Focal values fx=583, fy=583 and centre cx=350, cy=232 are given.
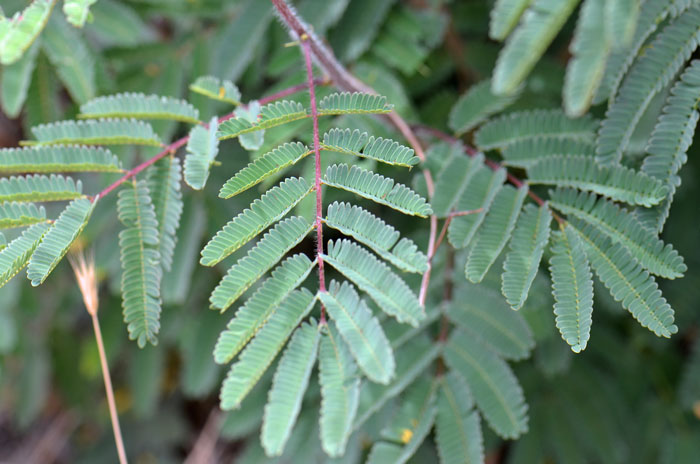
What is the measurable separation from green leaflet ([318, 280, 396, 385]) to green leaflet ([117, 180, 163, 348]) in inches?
12.7

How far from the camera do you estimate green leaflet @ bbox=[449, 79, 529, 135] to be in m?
1.43

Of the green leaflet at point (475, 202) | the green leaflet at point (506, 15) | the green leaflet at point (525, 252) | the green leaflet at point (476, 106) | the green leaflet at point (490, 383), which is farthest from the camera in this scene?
the green leaflet at point (476, 106)

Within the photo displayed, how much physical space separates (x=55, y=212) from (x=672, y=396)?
2.17m

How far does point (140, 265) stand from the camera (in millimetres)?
→ 1065

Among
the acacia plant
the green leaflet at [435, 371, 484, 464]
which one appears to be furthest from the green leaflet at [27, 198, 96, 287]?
the green leaflet at [435, 371, 484, 464]

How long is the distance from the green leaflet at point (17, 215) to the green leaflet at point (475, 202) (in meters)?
0.74

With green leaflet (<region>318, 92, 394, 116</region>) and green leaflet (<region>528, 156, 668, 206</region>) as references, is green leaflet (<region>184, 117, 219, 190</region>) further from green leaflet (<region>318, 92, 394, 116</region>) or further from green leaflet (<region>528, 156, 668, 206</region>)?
green leaflet (<region>528, 156, 668, 206</region>)

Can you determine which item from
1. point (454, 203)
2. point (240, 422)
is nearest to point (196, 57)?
point (454, 203)

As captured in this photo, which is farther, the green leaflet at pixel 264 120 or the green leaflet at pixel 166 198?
the green leaflet at pixel 166 198

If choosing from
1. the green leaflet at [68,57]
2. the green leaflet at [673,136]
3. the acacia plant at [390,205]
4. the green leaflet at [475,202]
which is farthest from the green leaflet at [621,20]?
the green leaflet at [68,57]

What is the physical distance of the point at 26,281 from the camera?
2018 millimetres

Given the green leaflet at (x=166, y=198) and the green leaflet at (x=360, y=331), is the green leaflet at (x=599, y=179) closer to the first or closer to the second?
the green leaflet at (x=360, y=331)

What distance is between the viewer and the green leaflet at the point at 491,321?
51.2 inches

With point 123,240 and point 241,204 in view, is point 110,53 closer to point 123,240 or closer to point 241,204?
point 241,204
